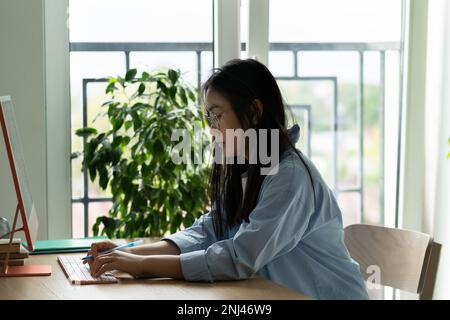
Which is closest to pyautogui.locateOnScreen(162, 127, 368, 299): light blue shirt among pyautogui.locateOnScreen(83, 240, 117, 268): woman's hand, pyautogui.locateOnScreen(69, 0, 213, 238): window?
pyautogui.locateOnScreen(83, 240, 117, 268): woman's hand

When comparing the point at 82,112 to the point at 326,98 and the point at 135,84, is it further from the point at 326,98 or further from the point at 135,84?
the point at 326,98

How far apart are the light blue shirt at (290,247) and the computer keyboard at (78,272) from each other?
0.64 ft

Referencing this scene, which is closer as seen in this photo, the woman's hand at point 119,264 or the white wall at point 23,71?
the woman's hand at point 119,264

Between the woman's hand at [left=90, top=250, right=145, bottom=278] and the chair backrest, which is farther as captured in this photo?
the chair backrest

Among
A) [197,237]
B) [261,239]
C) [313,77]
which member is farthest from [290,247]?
[313,77]

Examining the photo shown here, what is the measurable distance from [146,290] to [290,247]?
398mm

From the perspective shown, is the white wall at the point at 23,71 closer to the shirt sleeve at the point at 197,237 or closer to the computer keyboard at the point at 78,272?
the computer keyboard at the point at 78,272

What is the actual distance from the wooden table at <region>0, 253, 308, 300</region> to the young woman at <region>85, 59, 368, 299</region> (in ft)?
0.13

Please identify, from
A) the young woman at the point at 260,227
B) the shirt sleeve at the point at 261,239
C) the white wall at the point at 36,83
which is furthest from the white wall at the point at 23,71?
the shirt sleeve at the point at 261,239

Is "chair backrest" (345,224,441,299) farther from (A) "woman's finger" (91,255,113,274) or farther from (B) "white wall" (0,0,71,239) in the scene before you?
(B) "white wall" (0,0,71,239)

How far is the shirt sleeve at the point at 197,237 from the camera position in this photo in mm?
2004

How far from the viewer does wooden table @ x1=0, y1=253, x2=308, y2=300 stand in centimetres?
157

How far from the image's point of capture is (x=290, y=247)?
1811 mm

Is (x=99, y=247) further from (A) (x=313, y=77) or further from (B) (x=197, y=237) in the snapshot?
(A) (x=313, y=77)
